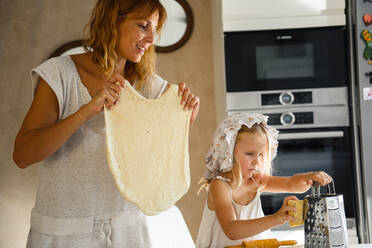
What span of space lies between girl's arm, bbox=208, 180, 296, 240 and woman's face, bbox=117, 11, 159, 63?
56cm

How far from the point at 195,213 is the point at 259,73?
113cm

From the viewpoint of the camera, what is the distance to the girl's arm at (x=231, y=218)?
1.28 meters

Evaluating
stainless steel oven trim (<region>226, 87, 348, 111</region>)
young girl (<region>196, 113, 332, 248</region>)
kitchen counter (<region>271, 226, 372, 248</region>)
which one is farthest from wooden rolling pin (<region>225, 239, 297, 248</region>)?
stainless steel oven trim (<region>226, 87, 348, 111</region>)

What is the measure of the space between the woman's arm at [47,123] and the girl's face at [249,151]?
1.91 feet

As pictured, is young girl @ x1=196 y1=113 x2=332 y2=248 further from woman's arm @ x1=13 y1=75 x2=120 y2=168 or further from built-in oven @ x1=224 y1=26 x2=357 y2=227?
built-in oven @ x1=224 y1=26 x2=357 y2=227

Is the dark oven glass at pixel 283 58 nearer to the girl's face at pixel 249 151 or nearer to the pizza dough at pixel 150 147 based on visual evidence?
the girl's face at pixel 249 151

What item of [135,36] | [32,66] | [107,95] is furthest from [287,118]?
[32,66]

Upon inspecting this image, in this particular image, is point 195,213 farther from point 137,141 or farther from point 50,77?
point 50,77

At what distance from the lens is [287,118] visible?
7.84 feet

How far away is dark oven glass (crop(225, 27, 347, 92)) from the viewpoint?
2406 mm

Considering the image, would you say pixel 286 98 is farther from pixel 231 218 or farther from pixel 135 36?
pixel 135 36

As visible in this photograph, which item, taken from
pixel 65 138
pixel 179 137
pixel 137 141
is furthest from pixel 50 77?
pixel 179 137

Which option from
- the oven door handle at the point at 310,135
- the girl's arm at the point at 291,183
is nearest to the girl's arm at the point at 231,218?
the girl's arm at the point at 291,183

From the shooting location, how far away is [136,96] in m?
1.27
